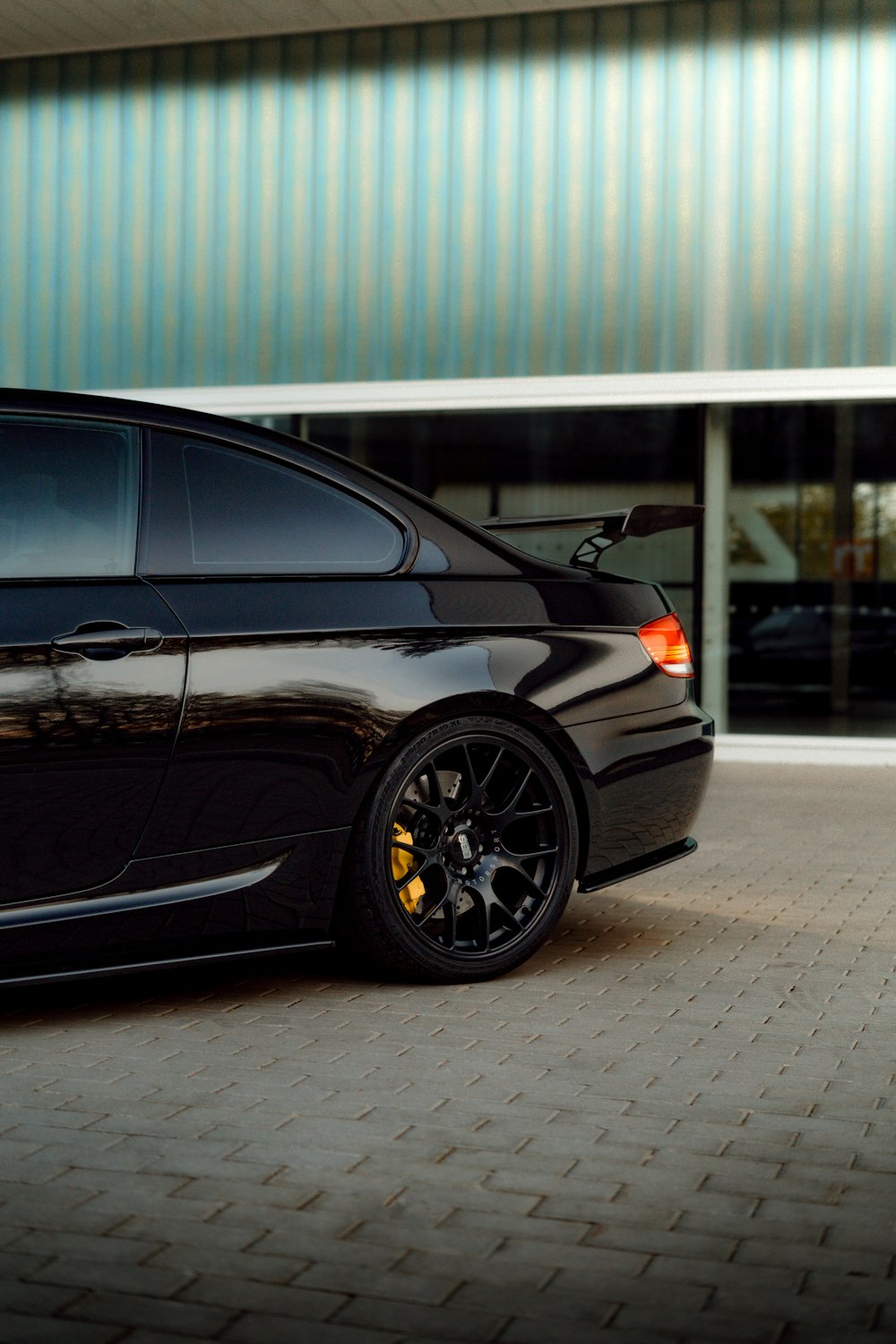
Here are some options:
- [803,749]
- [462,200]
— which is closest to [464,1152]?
[803,749]

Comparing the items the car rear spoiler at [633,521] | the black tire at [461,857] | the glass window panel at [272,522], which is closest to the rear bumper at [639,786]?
the black tire at [461,857]

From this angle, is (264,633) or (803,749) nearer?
(264,633)

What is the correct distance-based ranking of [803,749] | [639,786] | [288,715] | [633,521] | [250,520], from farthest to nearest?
[803,749] → [633,521] → [639,786] → [250,520] → [288,715]

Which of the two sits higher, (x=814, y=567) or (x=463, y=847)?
(x=814, y=567)

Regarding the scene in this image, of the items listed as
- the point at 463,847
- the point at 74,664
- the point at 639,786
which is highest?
the point at 74,664

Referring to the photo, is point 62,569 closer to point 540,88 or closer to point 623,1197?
point 623,1197

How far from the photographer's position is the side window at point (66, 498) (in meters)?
4.44

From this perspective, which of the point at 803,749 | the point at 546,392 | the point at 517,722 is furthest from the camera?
the point at 546,392

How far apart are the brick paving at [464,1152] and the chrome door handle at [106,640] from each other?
1.01 metres

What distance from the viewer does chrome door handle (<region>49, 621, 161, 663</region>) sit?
4.36 m

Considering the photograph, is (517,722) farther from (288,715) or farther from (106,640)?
(106,640)

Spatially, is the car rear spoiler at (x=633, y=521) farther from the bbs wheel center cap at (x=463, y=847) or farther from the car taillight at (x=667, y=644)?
the bbs wheel center cap at (x=463, y=847)

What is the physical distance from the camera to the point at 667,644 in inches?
218

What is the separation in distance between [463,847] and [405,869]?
0.19m
